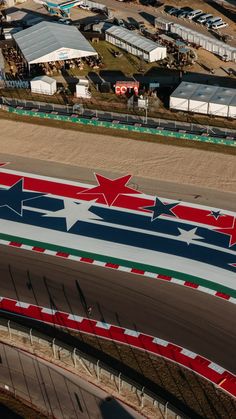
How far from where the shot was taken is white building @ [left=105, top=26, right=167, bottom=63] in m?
75.6

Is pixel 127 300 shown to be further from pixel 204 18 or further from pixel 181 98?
pixel 204 18

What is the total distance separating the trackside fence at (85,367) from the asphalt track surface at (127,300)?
3838 mm

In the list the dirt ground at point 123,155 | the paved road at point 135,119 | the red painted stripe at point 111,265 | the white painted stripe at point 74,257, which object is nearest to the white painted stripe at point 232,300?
the red painted stripe at point 111,265

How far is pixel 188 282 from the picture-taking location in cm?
3806

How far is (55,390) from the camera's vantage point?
29859 mm

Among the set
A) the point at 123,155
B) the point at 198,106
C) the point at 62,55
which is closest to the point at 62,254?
the point at 123,155

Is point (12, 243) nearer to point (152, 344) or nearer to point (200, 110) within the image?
point (152, 344)

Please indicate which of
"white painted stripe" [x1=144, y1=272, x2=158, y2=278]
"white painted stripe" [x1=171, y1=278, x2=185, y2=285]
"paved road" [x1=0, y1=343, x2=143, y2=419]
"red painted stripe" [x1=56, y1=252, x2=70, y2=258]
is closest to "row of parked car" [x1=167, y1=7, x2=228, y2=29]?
"red painted stripe" [x1=56, y1=252, x2=70, y2=258]

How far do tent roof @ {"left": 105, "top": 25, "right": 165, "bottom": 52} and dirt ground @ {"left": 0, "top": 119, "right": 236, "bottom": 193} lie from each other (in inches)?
993

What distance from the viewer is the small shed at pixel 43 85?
65.8 metres

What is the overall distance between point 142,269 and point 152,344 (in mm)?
7364

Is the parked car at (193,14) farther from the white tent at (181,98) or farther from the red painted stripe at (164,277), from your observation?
the red painted stripe at (164,277)

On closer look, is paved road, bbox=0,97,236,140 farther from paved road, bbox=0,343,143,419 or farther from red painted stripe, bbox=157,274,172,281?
paved road, bbox=0,343,143,419

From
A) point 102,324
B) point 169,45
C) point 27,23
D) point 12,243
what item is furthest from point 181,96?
point 27,23
